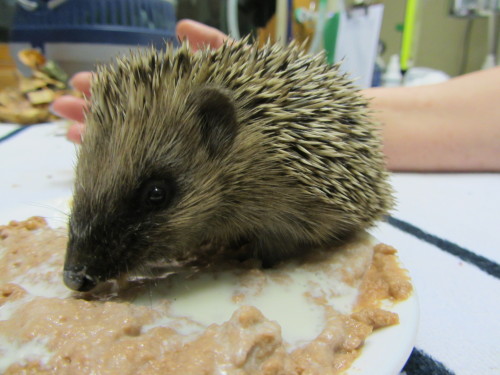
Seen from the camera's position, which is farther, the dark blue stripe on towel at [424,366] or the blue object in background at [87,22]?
the blue object in background at [87,22]

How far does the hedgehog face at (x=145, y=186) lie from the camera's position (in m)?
0.73

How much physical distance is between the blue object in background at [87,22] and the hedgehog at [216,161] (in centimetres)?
200

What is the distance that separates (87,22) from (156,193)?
97.3 inches

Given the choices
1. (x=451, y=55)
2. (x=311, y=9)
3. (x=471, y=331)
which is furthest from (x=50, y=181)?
(x=451, y=55)

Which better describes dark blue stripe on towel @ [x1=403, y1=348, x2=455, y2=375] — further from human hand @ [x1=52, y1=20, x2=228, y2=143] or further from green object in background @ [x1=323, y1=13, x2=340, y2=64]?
green object in background @ [x1=323, y1=13, x2=340, y2=64]

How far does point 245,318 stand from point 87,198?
344mm

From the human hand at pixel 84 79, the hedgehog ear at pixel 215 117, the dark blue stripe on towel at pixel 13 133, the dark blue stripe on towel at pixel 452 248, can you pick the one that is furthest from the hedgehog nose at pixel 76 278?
the dark blue stripe on towel at pixel 13 133

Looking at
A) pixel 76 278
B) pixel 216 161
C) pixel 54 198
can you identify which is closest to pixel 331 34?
pixel 54 198

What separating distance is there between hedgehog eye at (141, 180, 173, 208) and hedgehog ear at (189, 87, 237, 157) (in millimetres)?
125

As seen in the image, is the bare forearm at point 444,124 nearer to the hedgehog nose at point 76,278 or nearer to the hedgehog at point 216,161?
the hedgehog at point 216,161

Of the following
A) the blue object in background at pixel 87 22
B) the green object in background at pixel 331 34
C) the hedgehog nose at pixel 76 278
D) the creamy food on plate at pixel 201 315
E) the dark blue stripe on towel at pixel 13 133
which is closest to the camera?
the creamy food on plate at pixel 201 315

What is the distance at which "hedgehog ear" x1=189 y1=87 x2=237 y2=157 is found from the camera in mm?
828

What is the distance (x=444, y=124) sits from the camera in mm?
1843

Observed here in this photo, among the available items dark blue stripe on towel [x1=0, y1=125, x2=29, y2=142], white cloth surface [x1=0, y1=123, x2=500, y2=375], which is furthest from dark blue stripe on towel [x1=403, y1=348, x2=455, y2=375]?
dark blue stripe on towel [x1=0, y1=125, x2=29, y2=142]
